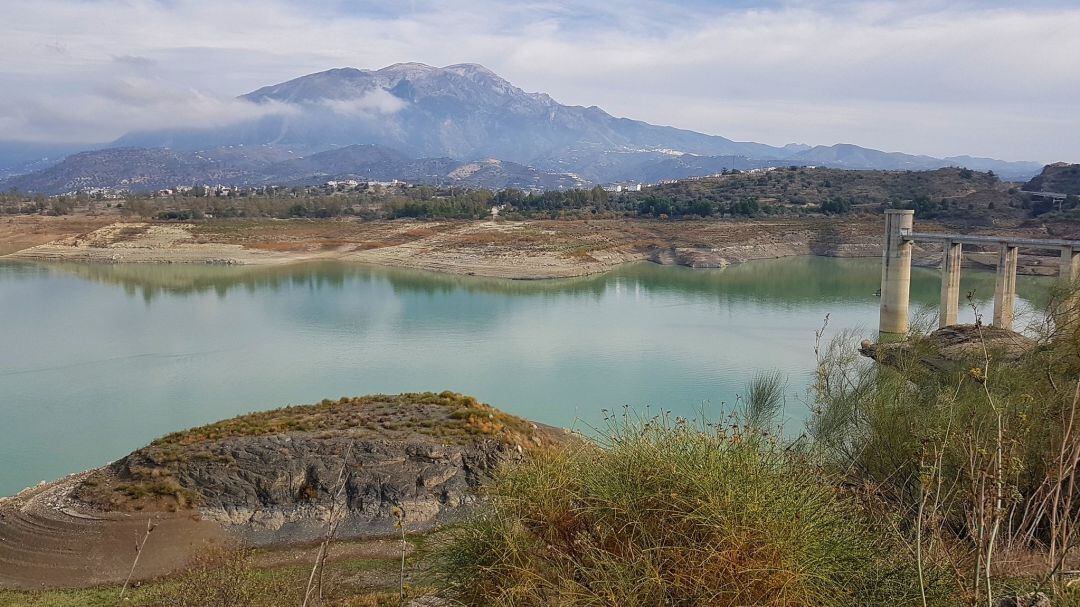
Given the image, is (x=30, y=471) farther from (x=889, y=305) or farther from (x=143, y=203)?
(x=143, y=203)

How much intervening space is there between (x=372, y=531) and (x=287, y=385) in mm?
12042

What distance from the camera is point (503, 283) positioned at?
47.7 meters

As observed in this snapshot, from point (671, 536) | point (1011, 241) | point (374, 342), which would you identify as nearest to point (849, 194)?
point (1011, 241)

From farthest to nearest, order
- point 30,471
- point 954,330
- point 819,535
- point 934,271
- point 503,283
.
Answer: point 934,271 < point 503,283 < point 954,330 < point 30,471 < point 819,535

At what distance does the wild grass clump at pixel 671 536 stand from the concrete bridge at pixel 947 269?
88.9ft

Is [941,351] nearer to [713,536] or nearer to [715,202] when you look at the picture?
[713,536]

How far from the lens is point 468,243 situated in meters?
57.2

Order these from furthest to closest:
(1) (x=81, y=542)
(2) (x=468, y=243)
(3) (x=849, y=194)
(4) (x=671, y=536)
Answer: (3) (x=849, y=194)
(2) (x=468, y=243)
(1) (x=81, y=542)
(4) (x=671, y=536)

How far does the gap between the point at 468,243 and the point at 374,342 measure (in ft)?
89.3

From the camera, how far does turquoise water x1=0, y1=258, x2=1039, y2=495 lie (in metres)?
21.5

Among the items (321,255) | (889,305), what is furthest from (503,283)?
(889,305)

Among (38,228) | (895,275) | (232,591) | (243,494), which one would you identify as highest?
(38,228)

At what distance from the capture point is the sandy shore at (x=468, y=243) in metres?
54.5

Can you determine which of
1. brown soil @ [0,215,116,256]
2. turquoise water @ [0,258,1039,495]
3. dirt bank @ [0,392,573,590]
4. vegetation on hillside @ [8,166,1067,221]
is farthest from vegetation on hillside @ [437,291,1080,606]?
brown soil @ [0,215,116,256]
